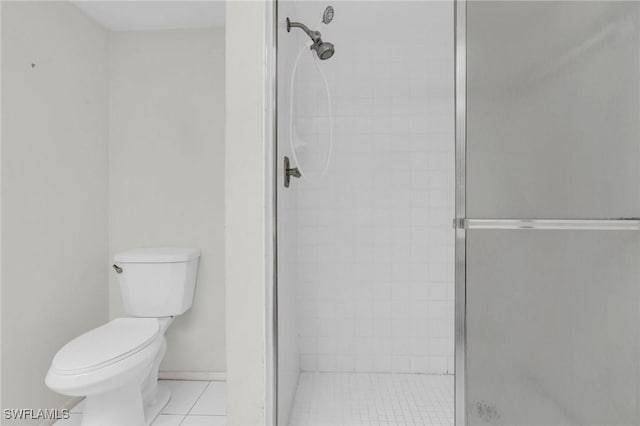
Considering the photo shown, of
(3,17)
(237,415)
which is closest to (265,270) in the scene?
(237,415)

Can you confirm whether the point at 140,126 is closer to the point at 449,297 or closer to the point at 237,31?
the point at 237,31

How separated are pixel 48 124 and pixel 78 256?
2.16 feet

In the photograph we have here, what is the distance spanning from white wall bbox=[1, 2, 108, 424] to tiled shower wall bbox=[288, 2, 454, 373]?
1.12m

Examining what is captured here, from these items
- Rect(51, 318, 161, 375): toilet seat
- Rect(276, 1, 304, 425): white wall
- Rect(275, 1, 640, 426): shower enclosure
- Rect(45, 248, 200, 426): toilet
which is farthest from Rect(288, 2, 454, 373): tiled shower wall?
Rect(275, 1, 640, 426): shower enclosure

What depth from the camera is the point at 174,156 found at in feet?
7.04

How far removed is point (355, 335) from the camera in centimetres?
222

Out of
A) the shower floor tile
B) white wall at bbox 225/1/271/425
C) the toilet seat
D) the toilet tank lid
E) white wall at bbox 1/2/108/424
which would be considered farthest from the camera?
the toilet tank lid

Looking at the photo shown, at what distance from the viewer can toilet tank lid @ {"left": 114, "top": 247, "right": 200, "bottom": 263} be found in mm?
1898

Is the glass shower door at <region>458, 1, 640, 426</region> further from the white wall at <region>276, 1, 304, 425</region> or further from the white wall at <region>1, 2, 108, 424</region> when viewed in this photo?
the white wall at <region>1, 2, 108, 424</region>

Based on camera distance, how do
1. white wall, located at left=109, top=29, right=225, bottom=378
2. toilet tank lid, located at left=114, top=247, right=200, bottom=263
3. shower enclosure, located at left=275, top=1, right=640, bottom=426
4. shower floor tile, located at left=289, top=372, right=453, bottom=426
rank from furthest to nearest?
white wall, located at left=109, top=29, right=225, bottom=378 → toilet tank lid, located at left=114, top=247, right=200, bottom=263 → shower floor tile, located at left=289, top=372, right=453, bottom=426 → shower enclosure, located at left=275, top=1, right=640, bottom=426

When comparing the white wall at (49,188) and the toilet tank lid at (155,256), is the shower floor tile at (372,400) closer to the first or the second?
the toilet tank lid at (155,256)

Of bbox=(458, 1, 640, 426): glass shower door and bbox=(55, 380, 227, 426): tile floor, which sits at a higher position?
bbox=(458, 1, 640, 426): glass shower door

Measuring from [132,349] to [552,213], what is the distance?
157 centimetres

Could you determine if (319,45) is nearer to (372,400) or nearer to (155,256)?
(155,256)
